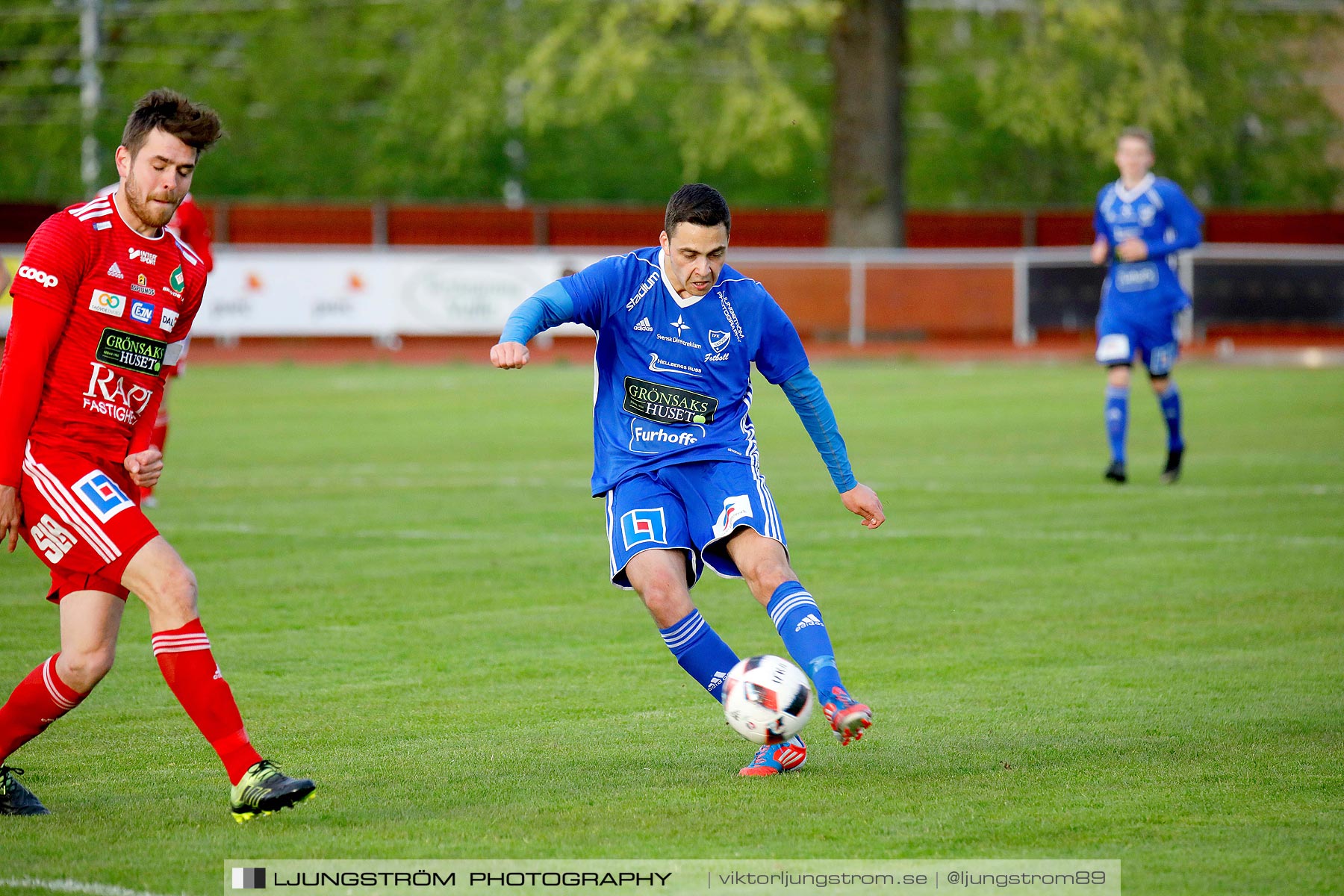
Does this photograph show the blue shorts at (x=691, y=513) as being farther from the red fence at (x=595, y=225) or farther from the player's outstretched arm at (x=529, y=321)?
the red fence at (x=595, y=225)

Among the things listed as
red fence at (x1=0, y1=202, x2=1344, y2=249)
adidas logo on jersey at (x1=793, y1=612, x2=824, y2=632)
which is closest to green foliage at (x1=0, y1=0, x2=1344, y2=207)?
red fence at (x1=0, y1=202, x2=1344, y2=249)

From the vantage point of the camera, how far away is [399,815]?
4891 millimetres

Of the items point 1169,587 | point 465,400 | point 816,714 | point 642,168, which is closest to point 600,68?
point 465,400

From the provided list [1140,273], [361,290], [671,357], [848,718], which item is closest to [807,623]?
[848,718]

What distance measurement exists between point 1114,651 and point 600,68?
23943 mm

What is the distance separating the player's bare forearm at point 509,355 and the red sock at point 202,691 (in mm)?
1168

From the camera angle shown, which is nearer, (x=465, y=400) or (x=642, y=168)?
(x=465, y=400)

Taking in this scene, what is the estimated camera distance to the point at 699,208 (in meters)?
5.36

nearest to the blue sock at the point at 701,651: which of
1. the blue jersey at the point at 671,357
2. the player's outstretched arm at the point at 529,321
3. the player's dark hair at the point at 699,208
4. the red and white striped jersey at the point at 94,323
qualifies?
the blue jersey at the point at 671,357

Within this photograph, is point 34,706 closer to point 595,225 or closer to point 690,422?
point 690,422

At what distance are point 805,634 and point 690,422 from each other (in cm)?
87

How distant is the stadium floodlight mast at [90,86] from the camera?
3928cm

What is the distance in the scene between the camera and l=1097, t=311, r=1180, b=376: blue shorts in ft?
43.6

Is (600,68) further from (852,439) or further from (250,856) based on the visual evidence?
(250,856)
